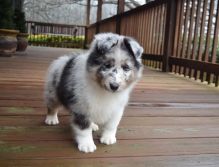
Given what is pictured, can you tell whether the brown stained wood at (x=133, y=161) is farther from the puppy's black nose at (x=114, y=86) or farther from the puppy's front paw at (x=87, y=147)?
the puppy's black nose at (x=114, y=86)

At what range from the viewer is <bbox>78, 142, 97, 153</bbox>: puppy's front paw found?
2104mm

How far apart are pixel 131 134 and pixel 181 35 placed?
397cm

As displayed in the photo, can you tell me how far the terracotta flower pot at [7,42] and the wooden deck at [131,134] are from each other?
290 cm

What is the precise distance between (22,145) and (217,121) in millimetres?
1640

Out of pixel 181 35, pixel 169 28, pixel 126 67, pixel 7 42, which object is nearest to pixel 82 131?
pixel 126 67

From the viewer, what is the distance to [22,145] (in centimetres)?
212

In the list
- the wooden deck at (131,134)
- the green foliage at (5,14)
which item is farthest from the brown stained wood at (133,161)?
the green foliage at (5,14)

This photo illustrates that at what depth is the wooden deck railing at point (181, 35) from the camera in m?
5.13

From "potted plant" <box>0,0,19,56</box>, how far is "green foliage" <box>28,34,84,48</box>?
35.7ft

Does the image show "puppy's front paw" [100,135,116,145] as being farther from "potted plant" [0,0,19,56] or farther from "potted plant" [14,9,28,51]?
"potted plant" [14,9,28,51]

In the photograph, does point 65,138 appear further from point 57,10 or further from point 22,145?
point 57,10

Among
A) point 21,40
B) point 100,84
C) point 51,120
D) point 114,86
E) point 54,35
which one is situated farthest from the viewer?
point 54,35

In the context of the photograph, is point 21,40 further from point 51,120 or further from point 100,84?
point 100,84

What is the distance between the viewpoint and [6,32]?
22.4 feet
